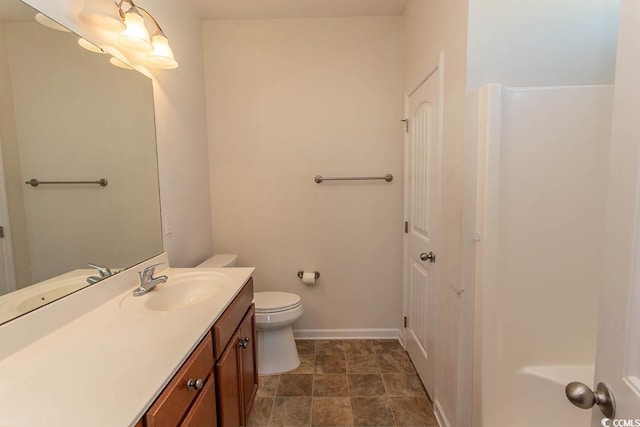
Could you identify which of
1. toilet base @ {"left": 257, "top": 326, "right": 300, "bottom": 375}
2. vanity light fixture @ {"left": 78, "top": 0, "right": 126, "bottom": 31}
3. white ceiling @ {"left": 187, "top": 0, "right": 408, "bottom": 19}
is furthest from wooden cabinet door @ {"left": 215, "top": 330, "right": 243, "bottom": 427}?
white ceiling @ {"left": 187, "top": 0, "right": 408, "bottom": 19}

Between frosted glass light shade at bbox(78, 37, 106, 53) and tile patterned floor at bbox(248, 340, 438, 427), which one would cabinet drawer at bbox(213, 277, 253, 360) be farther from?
frosted glass light shade at bbox(78, 37, 106, 53)

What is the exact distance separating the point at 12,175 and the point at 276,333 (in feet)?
5.44

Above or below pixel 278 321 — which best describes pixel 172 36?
above

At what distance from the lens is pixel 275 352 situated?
81.3 inches

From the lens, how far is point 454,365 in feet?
4.52

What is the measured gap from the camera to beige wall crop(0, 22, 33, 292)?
863 mm

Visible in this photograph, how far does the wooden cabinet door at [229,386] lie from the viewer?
111cm

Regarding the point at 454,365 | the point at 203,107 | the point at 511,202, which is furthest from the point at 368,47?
the point at 454,365

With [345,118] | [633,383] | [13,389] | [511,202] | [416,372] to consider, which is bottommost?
[416,372]

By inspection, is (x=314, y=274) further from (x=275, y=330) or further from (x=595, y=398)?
(x=595, y=398)

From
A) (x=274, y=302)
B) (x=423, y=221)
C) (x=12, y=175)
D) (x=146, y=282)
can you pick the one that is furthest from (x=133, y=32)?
(x=423, y=221)

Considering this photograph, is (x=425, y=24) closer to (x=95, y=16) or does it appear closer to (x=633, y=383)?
(x=95, y=16)

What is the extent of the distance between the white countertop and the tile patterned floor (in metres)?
1.03

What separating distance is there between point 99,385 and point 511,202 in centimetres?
146
